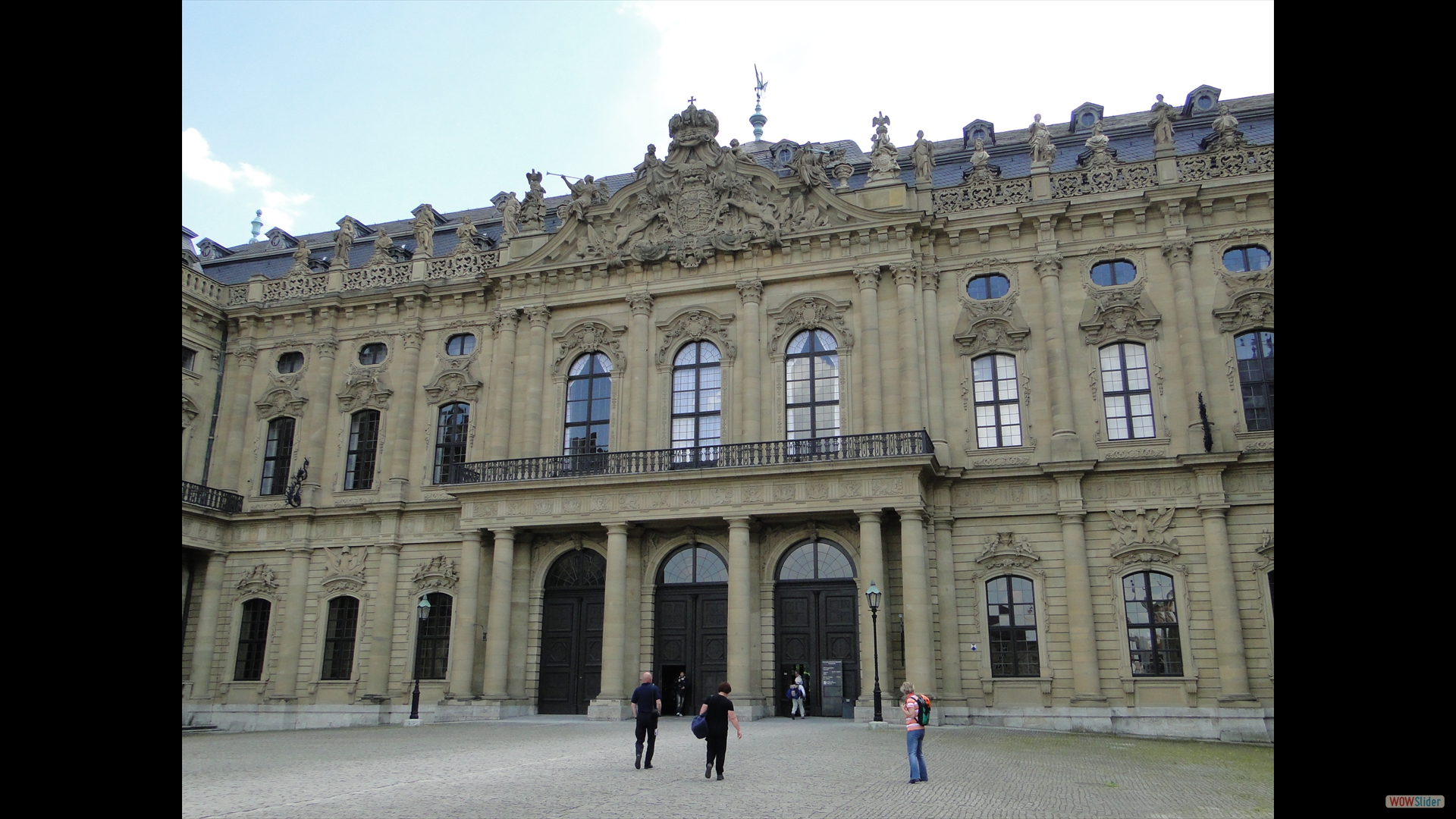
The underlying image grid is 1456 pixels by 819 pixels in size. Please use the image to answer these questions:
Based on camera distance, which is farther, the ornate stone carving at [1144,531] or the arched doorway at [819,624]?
the arched doorway at [819,624]

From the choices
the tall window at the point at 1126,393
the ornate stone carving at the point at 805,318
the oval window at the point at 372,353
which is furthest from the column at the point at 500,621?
the tall window at the point at 1126,393

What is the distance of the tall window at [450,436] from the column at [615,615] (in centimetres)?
819

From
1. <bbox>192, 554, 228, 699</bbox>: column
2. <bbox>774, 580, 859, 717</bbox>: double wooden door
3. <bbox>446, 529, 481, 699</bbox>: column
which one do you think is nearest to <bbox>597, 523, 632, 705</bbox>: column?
<bbox>446, 529, 481, 699</bbox>: column

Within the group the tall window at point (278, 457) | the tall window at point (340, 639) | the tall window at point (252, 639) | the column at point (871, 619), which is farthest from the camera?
the tall window at point (278, 457)

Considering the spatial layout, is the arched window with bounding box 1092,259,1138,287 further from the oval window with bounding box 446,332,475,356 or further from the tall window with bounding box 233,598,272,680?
the tall window with bounding box 233,598,272,680

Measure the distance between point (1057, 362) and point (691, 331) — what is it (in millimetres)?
12005

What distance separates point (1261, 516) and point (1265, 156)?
11177 mm

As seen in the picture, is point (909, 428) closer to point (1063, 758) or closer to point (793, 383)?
point (793, 383)

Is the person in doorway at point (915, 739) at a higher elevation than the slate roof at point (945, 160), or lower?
lower

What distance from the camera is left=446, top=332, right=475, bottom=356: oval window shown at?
36719 mm

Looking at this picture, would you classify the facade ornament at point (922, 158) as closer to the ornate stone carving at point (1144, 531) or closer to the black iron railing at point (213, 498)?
the ornate stone carving at point (1144, 531)

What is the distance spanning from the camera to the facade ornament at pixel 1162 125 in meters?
30.9

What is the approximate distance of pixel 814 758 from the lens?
17469 mm
